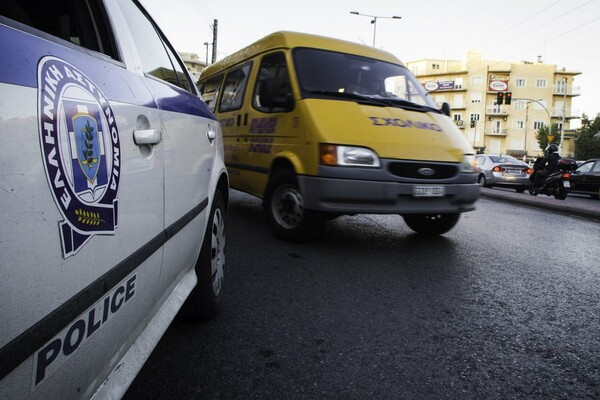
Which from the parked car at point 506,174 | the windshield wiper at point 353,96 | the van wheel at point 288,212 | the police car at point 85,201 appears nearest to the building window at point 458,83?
the parked car at point 506,174

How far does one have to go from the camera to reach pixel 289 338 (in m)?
2.28

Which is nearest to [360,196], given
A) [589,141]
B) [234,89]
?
[234,89]

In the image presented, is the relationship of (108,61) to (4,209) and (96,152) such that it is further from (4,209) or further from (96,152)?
(4,209)

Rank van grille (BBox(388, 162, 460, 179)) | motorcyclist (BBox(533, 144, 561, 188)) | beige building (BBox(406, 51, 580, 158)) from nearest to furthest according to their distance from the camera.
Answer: van grille (BBox(388, 162, 460, 179)) → motorcyclist (BBox(533, 144, 561, 188)) → beige building (BBox(406, 51, 580, 158))

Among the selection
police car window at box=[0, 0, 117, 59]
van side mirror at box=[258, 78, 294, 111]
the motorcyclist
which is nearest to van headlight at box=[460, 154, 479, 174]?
van side mirror at box=[258, 78, 294, 111]

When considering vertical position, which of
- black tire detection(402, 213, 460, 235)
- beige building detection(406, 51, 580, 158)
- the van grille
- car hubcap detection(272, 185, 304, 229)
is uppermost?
beige building detection(406, 51, 580, 158)

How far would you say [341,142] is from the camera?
12.7 ft

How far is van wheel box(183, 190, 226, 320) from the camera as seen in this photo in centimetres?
230

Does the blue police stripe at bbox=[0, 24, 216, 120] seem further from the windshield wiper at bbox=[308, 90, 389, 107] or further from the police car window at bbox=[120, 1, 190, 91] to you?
→ the windshield wiper at bbox=[308, 90, 389, 107]

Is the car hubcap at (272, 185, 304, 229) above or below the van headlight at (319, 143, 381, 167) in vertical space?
below

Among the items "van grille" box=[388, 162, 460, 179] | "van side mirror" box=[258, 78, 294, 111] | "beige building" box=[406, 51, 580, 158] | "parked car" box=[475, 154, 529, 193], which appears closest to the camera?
"van grille" box=[388, 162, 460, 179]

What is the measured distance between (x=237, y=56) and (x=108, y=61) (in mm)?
4993

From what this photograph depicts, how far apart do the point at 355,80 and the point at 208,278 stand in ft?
10.1

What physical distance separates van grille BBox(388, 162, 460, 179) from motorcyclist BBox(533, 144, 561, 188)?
10.3 m
